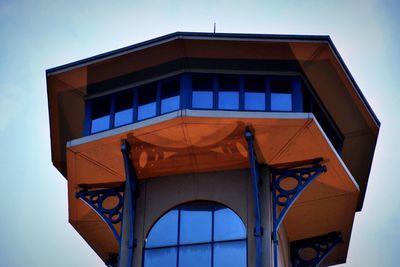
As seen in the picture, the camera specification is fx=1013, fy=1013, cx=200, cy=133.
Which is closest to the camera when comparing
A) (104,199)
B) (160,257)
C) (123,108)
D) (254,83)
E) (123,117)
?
(160,257)

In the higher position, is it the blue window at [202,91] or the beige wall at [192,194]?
the blue window at [202,91]

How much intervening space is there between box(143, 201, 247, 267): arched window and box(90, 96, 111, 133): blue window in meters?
3.67

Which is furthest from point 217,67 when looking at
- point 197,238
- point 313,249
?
point 313,249

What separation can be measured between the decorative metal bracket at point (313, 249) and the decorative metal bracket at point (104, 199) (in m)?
Answer: 7.23

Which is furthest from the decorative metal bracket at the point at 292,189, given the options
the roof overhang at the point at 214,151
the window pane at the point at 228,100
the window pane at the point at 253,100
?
the window pane at the point at 228,100

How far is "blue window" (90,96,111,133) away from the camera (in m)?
33.5

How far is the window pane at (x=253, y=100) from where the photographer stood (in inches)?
1260

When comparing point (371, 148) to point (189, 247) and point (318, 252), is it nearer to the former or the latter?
point (318, 252)

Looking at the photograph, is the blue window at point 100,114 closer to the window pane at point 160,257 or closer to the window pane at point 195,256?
the window pane at point 160,257

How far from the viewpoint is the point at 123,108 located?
33312 millimetres

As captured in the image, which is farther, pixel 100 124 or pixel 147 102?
pixel 100 124

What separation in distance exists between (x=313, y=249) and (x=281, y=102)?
24.6 ft

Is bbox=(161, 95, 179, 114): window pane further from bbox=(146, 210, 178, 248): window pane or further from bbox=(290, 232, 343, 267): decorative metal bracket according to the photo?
bbox=(290, 232, 343, 267): decorative metal bracket

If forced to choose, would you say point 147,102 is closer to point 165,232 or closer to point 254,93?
point 254,93
